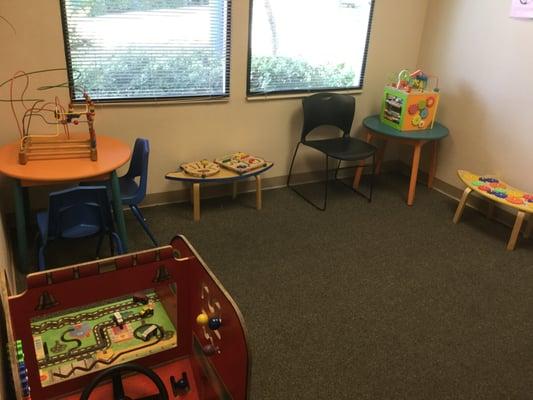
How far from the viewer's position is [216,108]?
3.22 m

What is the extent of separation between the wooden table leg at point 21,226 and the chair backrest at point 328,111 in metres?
1.97

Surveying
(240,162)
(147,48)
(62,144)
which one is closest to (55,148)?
(62,144)

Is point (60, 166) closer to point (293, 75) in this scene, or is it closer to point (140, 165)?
point (140, 165)

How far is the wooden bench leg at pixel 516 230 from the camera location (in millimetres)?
2813

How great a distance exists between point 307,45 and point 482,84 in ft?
4.38

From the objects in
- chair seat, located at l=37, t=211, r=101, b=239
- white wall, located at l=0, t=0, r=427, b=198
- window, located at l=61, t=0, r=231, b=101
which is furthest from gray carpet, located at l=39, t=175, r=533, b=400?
window, located at l=61, t=0, r=231, b=101

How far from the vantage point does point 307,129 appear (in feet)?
11.3

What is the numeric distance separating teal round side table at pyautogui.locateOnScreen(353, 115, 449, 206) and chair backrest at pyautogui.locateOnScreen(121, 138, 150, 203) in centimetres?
178

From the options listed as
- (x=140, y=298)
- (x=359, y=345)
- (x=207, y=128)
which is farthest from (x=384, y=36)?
(x=140, y=298)

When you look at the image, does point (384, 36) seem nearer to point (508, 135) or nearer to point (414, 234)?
point (508, 135)

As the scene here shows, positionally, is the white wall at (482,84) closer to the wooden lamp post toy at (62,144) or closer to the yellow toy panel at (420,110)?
the yellow toy panel at (420,110)

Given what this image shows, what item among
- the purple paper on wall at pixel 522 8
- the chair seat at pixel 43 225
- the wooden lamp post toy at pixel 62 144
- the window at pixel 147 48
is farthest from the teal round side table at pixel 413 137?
the chair seat at pixel 43 225

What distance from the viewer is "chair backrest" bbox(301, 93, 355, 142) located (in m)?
3.43

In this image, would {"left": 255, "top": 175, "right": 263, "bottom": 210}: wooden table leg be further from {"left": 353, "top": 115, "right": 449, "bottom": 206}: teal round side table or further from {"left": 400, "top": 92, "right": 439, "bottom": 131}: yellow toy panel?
{"left": 400, "top": 92, "right": 439, "bottom": 131}: yellow toy panel
